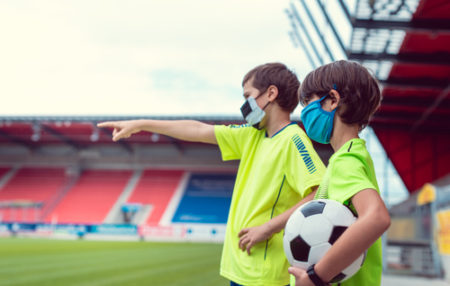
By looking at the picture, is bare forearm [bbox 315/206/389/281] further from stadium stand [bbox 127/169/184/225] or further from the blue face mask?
stadium stand [bbox 127/169/184/225]

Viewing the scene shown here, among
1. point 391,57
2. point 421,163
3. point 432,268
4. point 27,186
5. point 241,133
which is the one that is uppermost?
point 241,133

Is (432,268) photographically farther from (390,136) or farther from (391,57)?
(390,136)

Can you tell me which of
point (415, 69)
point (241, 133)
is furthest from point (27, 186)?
point (241, 133)

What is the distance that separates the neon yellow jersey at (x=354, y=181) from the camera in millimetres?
1338

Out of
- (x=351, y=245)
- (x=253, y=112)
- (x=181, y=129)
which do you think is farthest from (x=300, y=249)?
(x=181, y=129)

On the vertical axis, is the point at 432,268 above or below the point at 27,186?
above

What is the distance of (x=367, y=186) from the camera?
4.26ft

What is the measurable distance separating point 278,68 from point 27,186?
112 ft

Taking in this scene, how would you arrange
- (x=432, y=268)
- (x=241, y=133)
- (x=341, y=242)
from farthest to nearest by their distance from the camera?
(x=432, y=268), (x=241, y=133), (x=341, y=242)

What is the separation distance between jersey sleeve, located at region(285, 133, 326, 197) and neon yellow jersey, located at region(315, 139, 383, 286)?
1.16 feet

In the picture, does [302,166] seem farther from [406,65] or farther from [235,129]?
[406,65]

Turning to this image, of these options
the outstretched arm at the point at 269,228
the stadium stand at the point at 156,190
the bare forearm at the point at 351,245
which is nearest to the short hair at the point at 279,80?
the outstretched arm at the point at 269,228

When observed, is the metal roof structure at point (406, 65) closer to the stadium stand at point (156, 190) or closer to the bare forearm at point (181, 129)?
the bare forearm at point (181, 129)

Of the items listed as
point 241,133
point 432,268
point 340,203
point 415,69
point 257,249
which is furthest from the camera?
point 415,69
